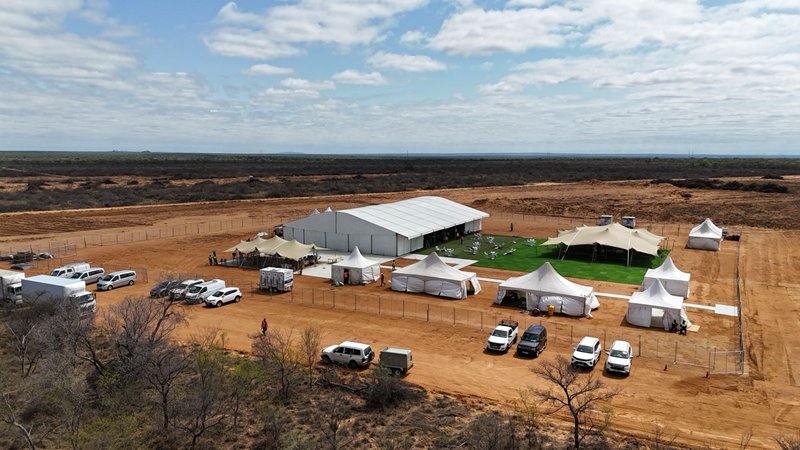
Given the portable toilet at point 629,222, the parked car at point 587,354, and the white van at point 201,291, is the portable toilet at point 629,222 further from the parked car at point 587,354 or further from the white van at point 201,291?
the white van at point 201,291

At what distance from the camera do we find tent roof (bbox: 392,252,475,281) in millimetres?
37500

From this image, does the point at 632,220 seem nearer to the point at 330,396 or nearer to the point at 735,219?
the point at 735,219

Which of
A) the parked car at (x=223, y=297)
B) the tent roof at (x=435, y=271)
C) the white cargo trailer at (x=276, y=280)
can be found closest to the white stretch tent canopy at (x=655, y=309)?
the tent roof at (x=435, y=271)

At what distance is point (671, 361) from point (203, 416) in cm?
2143

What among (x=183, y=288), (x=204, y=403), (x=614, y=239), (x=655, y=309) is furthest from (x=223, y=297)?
(x=614, y=239)

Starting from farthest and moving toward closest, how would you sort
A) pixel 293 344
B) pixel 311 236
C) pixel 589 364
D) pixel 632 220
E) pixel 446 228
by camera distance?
pixel 632 220, pixel 446 228, pixel 311 236, pixel 293 344, pixel 589 364

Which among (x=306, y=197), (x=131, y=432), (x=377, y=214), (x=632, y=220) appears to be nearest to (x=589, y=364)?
(x=131, y=432)

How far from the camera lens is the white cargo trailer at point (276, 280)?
38.1 m

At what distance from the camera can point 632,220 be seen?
6638 centimetres

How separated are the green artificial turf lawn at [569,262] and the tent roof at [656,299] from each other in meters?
10.4

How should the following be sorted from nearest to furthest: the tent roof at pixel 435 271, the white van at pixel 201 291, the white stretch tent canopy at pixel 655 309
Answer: the white stretch tent canopy at pixel 655 309 → the white van at pixel 201 291 → the tent roof at pixel 435 271

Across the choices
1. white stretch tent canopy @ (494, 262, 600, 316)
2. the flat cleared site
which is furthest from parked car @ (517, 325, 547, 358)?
white stretch tent canopy @ (494, 262, 600, 316)

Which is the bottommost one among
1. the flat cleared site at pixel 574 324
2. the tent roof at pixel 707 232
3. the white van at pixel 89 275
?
the flat cleared site at pixel 574 324

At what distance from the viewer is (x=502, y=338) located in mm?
26859
